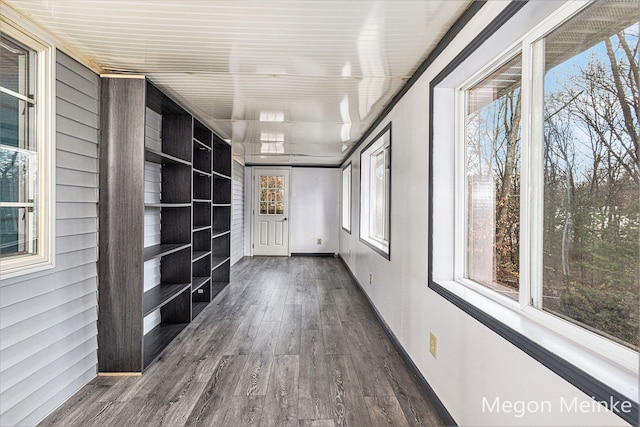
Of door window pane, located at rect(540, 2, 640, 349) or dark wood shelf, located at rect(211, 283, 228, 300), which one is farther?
dark wood shelf, located at rect(211, 283, 228, 300)

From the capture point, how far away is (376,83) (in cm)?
252

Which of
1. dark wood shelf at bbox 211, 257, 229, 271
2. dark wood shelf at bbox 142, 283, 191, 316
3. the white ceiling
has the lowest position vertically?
dark wood shelf at bbox 142, 283, 191, 316

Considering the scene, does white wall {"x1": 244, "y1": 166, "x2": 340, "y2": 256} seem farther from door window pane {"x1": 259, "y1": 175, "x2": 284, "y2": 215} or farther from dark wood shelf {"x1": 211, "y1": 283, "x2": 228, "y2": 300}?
dark wood shelf {"x1": 211, "y1": 283, "x2": 228, "y2": 300}

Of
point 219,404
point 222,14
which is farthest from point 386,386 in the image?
point 222,14

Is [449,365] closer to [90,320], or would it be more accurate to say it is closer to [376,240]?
[90,320]

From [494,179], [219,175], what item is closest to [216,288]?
[219,175]

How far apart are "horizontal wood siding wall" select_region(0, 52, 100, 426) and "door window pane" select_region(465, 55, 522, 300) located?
2312mm

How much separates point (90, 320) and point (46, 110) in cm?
130

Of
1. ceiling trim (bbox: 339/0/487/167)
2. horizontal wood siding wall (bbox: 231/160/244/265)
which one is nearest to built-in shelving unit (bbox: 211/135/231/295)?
horizontal wood siding wall (bbox: 231/160/244/265)

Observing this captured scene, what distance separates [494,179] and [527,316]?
666 mm

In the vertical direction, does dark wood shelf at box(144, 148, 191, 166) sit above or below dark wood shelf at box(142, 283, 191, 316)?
above

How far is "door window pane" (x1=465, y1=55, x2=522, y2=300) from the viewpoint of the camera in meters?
1.49

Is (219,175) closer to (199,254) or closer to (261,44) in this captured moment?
(199,254)

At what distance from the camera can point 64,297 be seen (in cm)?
193
